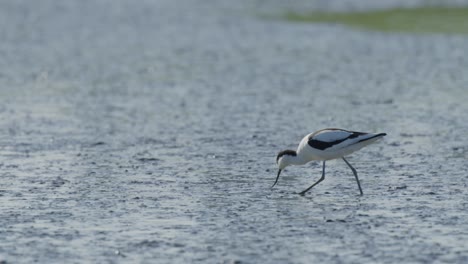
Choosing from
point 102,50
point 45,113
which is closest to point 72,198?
point 45,113

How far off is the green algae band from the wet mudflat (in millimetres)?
2184

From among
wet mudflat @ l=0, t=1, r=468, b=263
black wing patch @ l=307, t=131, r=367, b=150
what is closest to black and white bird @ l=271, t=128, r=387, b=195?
black wing patch @ l=307, t=131, r=367, b=150

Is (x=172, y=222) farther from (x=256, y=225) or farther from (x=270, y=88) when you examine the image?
(x=270, y=88)

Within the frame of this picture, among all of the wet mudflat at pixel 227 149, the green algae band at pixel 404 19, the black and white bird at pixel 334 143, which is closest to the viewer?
the wet mudflat at pixel 227 149

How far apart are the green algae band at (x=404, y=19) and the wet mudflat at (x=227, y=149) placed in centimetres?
218

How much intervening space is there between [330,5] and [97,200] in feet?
119

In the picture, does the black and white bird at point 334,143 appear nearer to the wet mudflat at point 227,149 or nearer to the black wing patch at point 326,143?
the black wing patch at point 326,143

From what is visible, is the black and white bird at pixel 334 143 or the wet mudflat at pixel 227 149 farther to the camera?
the black and white bird at pixel 334 143

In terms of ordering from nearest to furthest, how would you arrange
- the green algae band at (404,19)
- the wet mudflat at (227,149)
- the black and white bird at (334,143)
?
the wet mudflat at (227,149)
the black and white bird at (334,143)
the green algae band at (404,19)

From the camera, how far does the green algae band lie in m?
37.3

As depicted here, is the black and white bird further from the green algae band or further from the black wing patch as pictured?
the green algae band

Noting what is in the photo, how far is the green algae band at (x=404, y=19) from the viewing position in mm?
37259

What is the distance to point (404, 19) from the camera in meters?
40.5

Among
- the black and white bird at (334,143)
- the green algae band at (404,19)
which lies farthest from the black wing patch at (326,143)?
the green algae band at (404,19)
